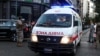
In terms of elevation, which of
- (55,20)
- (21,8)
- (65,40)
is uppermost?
(21,8)

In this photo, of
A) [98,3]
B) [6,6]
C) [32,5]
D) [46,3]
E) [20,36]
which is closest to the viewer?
[20,36]

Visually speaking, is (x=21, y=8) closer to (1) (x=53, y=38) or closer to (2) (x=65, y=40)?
(1) (x=53, y=38)

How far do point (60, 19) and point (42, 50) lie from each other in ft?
6.39

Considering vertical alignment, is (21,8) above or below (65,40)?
above

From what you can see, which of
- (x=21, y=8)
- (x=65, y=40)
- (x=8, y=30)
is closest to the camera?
(x=65, y=40)

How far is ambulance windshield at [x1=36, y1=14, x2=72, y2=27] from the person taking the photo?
14078mm

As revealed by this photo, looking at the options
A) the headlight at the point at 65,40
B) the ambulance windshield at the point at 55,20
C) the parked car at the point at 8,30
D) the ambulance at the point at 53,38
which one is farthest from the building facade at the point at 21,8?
the headlight at the point at 65,40

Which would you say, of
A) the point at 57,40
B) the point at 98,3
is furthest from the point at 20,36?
the point at 98,3

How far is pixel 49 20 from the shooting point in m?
14.4

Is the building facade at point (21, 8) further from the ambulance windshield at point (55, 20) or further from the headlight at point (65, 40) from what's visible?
the headlight at point (65, 40)

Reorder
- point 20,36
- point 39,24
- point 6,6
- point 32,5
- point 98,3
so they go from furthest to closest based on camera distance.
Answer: point 32,5 → point 6,6 → point 98,3 → point 20,36 → point 39,24

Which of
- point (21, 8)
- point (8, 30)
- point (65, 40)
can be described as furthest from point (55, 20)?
point (21, 8)

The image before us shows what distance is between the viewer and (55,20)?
47.1 ft

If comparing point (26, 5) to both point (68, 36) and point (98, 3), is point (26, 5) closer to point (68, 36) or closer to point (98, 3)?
point (98, 3)
